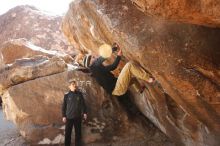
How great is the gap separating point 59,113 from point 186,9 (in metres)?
7.07

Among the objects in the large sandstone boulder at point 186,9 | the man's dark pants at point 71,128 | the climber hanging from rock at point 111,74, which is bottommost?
the man's dark pants at point 71,128

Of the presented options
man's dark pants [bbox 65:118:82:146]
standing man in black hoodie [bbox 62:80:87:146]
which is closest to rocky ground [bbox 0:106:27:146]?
man's dark pants [bbox 65:118:82:146]

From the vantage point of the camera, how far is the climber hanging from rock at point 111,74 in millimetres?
8117

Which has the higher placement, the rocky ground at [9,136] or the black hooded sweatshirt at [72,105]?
the black hooded sweatshirt at [72,105]

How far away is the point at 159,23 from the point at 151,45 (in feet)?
1.36

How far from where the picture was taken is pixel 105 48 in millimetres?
9852

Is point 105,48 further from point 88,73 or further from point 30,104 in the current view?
point 30,104

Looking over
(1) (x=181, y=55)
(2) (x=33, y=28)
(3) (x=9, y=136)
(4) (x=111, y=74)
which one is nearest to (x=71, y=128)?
(4) (x=111, y=74)

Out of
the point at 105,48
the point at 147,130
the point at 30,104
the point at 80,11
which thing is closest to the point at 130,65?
the point at 105,48

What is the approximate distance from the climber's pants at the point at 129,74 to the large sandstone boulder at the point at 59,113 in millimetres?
1877

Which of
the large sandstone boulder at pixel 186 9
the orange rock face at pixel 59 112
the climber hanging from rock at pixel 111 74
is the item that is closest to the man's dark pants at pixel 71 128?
the orange rock face at pixel 59 112

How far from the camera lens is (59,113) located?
36.2ft

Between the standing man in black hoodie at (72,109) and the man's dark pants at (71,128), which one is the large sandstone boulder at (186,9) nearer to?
the standing man in black hoodie at (72,109)

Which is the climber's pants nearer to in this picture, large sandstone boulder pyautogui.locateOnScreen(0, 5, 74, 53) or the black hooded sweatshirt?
the black hooded sweatshirt
